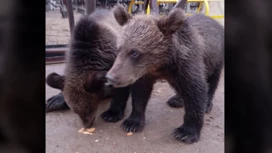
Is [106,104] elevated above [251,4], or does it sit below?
below

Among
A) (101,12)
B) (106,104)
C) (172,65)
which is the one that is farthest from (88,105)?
(101,12)

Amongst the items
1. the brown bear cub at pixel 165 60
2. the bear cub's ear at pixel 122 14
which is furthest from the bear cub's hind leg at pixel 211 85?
the bear cub's ear at pixel 122 14

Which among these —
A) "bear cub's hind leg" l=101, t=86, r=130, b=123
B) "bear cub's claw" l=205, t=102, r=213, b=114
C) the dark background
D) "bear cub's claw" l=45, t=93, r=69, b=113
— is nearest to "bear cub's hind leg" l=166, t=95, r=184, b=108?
"bear cub's claw" l=205, t=102, r=213, b=114

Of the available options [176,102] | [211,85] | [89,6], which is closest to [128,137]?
[176,102]

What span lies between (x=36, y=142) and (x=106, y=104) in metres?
2.13

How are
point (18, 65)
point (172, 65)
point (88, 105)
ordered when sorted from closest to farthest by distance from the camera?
1. point (18, 65)
2. point (172, 65)
3. point (88, 105)

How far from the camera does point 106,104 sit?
2799 millimetres

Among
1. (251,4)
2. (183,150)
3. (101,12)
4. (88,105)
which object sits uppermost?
(101,12)

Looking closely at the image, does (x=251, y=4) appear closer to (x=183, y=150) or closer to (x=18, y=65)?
(x=18, y=65)

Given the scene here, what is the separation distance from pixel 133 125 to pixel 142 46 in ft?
2.49

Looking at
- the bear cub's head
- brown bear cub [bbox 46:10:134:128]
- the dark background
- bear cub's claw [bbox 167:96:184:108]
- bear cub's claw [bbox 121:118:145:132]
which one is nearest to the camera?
the dark background

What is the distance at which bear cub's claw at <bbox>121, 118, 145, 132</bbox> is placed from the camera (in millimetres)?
2295

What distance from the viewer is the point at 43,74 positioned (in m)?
0.66

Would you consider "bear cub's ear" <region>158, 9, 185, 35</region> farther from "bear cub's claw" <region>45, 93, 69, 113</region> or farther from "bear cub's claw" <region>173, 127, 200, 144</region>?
"bear cub's claw" <region>45, 93, 69, 113</region>
